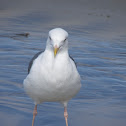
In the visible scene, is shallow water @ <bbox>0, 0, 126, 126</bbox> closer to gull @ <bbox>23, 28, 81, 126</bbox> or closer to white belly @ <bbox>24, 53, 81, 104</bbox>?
white belly @ <bbox>24, 53, 81, 104</bbox>

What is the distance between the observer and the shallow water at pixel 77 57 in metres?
6.43

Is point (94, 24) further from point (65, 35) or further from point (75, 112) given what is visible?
point (65, 35)

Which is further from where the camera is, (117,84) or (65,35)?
(117,84)

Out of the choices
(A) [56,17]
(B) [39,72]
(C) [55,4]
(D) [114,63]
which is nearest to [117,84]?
(D) [114,63]

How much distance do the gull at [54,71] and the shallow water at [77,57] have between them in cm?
104

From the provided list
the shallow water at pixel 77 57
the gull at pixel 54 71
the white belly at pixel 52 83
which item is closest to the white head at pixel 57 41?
the gull at pixel 54 71

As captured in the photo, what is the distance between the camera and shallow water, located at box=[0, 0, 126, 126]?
643 centimetres

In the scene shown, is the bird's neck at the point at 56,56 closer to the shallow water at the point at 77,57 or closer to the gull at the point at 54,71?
the gull at the point at 54,71

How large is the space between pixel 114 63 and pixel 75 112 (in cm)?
316

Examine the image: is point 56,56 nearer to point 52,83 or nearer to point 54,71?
point 54,71

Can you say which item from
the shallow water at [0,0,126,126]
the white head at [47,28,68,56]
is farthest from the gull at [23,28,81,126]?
the shallow water at [0,0,126,126]

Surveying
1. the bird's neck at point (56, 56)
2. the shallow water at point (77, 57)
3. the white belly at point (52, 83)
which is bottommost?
the white belly at point (52, 83)

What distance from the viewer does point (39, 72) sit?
16.8ft

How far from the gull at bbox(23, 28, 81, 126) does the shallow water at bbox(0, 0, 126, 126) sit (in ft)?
3.42
